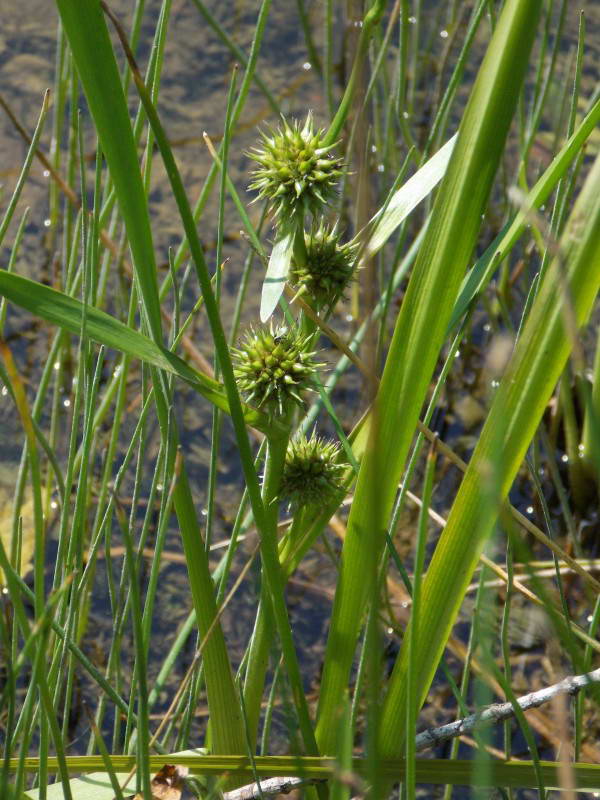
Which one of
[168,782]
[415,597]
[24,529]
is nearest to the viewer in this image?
[415,597]

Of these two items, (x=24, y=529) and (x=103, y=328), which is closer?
(x=103, y=328)

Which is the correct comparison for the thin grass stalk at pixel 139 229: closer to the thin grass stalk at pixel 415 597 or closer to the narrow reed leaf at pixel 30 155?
the thin grass stalk at pixel 415 597

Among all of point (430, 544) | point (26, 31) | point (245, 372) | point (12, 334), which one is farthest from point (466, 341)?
point (26, 31)

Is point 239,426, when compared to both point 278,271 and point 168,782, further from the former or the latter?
point 168,782

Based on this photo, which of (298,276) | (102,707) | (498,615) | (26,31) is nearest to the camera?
(298,276)

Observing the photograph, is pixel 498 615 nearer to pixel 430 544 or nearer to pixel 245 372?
pixel 430 544

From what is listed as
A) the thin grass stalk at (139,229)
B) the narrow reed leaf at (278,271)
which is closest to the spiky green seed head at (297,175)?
the narrow reed leaf at (278,271)

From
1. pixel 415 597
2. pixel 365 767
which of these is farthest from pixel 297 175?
pixel 365 767
